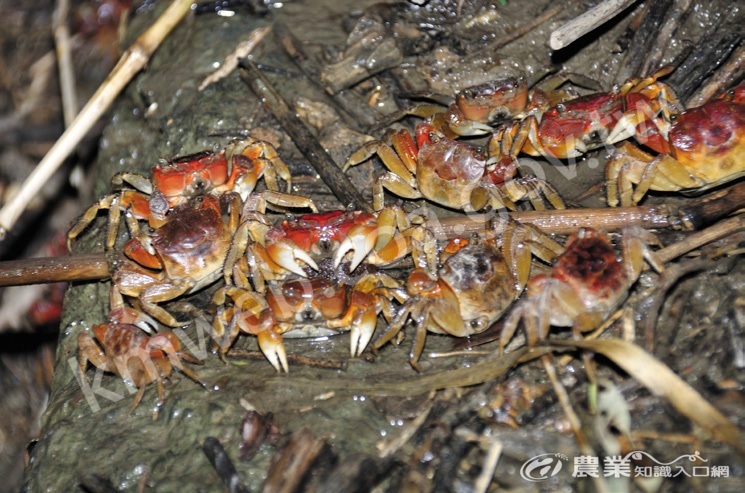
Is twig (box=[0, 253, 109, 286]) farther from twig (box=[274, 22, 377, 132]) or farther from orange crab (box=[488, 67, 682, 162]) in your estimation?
orange crab (box=[488, 67, 682, 162])

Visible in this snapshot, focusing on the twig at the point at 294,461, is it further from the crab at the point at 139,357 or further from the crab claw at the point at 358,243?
the crab claw at the point at 358,243

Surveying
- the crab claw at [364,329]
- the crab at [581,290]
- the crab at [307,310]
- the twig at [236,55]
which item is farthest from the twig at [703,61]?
the twig at [236,55]

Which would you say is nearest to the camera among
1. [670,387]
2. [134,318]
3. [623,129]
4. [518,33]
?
[670,387]

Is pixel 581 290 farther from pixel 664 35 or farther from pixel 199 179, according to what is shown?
pixel 199 179

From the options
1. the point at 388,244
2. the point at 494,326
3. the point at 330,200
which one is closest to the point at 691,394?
the point at 494,326

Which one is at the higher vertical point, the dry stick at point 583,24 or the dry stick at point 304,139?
the dry stick at point 583,24

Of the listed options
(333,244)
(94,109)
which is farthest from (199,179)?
(333,244)

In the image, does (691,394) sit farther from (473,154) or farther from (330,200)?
(330,200)
